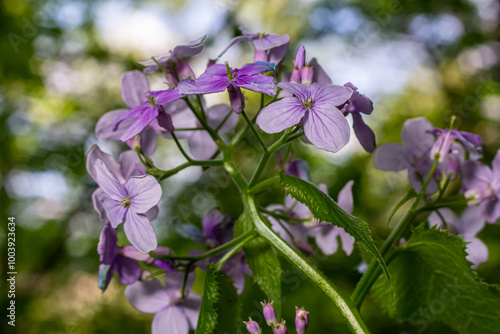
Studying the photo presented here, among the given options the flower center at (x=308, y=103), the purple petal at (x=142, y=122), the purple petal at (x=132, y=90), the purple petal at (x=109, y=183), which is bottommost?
the purple petal at (x=109, y=183)

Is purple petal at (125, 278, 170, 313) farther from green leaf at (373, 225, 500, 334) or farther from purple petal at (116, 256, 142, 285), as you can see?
green leaf at (373, 225, 500, 334)

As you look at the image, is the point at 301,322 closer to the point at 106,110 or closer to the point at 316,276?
the point at 316,276

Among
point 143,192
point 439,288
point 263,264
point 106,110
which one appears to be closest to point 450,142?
point 439,288

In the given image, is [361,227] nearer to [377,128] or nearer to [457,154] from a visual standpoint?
[457,154]

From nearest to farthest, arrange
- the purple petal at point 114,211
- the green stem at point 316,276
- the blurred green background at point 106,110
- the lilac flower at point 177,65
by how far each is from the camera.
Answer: the green stem at point 316,276
the purple petal at point 114,211
the lilac flower at point 177,65
the blurred green background at point 106,110

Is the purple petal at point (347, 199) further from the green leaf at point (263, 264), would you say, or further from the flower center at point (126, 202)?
the flower center at point (126, 202)

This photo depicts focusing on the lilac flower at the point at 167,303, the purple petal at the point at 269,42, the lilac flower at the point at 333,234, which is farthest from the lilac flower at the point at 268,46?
the lilac flower at the point at 167,303

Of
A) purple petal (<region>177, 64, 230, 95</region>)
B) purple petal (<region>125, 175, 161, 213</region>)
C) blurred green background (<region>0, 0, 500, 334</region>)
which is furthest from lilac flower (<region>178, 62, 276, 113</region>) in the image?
blurred green background (<region>0, 0, 500, 334</region>)
